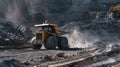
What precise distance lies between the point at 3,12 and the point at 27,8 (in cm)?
491

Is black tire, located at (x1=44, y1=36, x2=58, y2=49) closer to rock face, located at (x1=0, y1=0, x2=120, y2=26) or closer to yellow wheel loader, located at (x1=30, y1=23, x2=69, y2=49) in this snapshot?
yellow wheel loader, located at (x1=30, y1=23, x2=69, y2=49)

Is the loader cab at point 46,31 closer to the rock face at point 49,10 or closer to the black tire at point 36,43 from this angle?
the black tire at point 36,43

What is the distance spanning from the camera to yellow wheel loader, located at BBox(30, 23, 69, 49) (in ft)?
80.8

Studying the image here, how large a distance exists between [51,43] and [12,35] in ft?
22.4

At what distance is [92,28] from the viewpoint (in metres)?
40.8

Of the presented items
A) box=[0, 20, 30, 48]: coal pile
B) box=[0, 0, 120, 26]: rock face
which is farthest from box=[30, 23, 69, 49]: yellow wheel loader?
box=[0, 0, 120, 26]: rock face

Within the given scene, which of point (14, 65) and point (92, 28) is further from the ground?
point (14, 65)

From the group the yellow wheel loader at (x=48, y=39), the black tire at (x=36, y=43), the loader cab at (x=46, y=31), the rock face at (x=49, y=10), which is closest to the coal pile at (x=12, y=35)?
the black tire at (x=36, y=43)

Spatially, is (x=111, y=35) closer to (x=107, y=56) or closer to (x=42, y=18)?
(x=42, y=18)

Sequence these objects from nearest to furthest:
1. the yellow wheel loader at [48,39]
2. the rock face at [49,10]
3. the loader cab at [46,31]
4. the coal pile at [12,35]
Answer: the yellow wheel loader at [48,39] → the loader cab at [46,31] → the coal pile at [12,35] → the rock face at [49,10]

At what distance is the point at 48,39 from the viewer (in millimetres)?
24453

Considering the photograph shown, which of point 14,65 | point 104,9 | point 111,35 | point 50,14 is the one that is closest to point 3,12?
point 50,14

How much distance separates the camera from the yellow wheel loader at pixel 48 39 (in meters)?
24.6

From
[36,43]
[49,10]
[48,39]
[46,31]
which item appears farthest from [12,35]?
Answer: [49,10]
